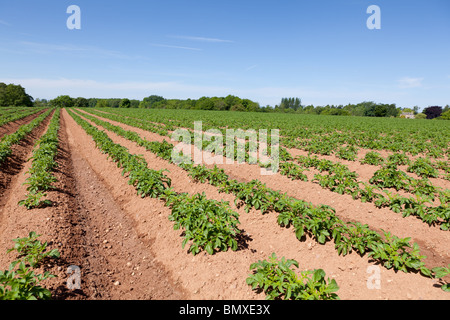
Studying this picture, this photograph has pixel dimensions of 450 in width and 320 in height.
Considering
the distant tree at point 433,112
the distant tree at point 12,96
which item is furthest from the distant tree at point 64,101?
the distant tree at point 433,112

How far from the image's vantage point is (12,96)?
94.5 m

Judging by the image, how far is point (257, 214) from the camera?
235 inches

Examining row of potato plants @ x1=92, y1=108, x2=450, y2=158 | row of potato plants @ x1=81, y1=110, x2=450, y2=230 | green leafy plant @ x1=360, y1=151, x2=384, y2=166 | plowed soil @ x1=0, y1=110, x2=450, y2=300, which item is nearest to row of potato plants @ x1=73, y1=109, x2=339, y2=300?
plowed soil @ x1=0, y1=110, x2=450, y2=300

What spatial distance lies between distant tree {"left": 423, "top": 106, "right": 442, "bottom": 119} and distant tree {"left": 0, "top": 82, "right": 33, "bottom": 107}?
635ft

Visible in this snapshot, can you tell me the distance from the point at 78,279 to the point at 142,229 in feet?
6.21

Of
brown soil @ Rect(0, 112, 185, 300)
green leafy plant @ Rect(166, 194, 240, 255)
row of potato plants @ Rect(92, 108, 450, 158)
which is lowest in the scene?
brown soil @ Rect(0, 112, 185, 300)

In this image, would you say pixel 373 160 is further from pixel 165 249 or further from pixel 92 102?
pixel 92 102

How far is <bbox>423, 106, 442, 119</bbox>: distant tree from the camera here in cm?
10438

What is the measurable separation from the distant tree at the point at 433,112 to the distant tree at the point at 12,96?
19348 centimetres

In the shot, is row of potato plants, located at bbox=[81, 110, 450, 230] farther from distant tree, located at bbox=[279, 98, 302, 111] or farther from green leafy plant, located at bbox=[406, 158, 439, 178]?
distant tree, located at bbox=[279, 98, 302, 111]

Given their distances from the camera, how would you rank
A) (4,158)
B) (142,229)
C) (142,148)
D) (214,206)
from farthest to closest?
(142,148)
(4,158)
(142,229)
(214,206)
